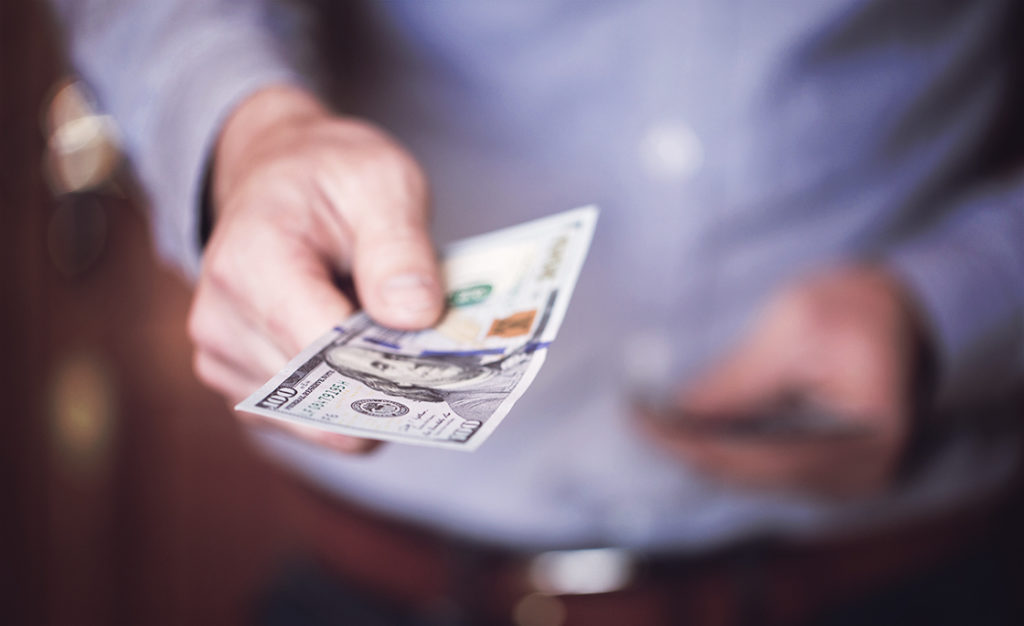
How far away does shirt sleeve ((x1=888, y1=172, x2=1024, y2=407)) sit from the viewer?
2.67ft

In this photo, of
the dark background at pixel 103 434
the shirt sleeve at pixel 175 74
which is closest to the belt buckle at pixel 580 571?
the shirt sleeve at pixel 175 74

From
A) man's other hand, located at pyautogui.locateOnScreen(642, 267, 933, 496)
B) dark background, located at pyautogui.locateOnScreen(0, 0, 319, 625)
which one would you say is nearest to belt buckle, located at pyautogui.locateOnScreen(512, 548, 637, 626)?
man's other hand, located at pyautogui.locateOnScreen(642, 267, 933, 496)

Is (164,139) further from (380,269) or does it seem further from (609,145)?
(609,145)

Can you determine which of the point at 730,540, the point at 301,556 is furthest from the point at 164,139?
the point at 730,540

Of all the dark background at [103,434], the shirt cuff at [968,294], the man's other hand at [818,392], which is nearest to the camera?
the man's other hand at [818,392]

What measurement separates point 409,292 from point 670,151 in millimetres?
466

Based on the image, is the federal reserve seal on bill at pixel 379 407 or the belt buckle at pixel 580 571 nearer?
the federal reserve seal on bill at pixel 379 407

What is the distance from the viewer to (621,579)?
30.2 inches

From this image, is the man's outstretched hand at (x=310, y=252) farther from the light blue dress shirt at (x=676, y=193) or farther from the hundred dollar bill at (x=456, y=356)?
the light blue dress shirt at (x=676, y=193)

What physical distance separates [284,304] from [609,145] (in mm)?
514

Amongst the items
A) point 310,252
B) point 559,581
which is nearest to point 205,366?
point 310,252

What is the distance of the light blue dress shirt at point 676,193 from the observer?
766 millimetres

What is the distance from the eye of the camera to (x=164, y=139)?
567mm

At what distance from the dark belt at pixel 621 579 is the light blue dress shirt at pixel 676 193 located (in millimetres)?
33
